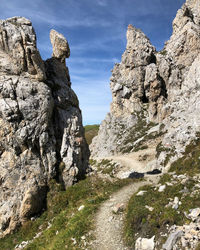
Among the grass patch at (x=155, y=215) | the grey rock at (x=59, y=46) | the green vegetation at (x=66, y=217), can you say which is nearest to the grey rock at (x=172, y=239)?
the grass patch at (x=155, y=215)

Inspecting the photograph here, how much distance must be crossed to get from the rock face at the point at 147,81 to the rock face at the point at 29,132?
38.2 meters

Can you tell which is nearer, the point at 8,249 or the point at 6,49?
the point at 8,249

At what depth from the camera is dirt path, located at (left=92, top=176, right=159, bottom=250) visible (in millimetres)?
11362

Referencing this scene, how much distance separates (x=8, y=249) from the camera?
14.2 metres

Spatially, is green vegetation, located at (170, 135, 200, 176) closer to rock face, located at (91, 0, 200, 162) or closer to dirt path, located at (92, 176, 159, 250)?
dirt path, located at (92, 176, 159, 250)

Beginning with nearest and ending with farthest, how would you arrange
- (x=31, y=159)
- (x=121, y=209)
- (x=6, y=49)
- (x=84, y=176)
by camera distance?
(x=121, y=209)
(x=31, y=159)
(x=6, y=49)
(x=84, y=176)

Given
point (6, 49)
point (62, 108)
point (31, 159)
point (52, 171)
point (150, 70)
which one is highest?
point (150, 70)

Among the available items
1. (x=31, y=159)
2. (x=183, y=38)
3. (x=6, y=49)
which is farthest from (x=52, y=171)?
(x=183, y=38)

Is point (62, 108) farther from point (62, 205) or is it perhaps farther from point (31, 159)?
point (62, 205)

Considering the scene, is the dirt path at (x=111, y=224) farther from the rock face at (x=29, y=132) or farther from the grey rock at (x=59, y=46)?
the grey rock at (x=59, y=46)

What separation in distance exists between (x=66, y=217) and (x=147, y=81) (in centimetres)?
6265

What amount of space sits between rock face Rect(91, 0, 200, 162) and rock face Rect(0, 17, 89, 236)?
3816 cm

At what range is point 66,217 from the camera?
52.6ft

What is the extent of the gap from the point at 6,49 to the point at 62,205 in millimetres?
18343
